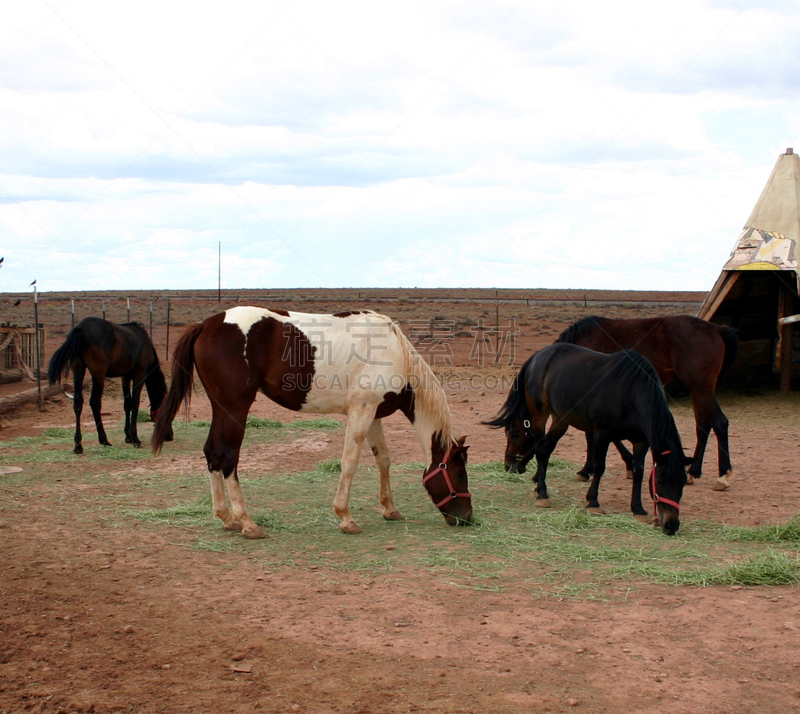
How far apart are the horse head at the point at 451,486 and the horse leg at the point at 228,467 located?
5.17ft

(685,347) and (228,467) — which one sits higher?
(685,347)

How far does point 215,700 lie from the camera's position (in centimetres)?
319

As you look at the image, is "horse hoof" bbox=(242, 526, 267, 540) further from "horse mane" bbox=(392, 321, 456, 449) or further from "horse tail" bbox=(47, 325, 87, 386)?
"horse tail" bbox=(47, 325, 87, 386)

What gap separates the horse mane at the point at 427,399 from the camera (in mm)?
6266

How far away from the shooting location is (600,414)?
667 cm

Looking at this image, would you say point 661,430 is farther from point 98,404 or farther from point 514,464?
point 98,404

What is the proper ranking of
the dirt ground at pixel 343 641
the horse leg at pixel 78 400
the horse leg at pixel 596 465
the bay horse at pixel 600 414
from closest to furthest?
the dirt ground at pixel 343 641 < the bay horse at pixel 600 414 < the horse leg at pixel 596 465 < the horse leg at pixel 78 400

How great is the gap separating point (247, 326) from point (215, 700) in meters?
3.41

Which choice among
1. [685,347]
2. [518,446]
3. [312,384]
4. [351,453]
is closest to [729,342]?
[685,347]

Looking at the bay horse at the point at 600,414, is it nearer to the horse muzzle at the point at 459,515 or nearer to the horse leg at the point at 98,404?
the horse muzzle at the point at 459,515

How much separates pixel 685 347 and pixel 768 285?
6.80m

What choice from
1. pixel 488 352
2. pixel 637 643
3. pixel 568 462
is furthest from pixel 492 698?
pixel 488 352

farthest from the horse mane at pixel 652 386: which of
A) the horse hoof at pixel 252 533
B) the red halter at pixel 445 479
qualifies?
the horse hoof at pixel 252 533

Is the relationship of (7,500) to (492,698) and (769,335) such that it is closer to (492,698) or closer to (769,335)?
(492,698)
